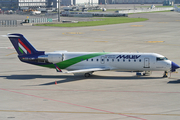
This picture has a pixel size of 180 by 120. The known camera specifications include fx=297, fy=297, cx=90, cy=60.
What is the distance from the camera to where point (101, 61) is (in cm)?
3881

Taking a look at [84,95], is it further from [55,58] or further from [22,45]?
[22,45]

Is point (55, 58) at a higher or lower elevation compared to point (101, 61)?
higher

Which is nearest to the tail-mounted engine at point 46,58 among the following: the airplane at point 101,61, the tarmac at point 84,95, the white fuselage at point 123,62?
the airplane at point 101,61

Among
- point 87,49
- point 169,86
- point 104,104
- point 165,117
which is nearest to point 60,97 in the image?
point 104,104

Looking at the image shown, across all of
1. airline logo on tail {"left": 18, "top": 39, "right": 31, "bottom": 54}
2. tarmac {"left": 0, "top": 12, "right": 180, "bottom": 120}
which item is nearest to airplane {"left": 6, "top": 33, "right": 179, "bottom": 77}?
airline logo on tail {"left": 18, "top": 39, "right": 31, "bottom": 54}

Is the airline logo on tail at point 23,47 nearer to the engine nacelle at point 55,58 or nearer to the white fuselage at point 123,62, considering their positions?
the engine nacelle at point 55,58

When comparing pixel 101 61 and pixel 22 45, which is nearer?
pixel 101 61

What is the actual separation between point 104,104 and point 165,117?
5.83 metres

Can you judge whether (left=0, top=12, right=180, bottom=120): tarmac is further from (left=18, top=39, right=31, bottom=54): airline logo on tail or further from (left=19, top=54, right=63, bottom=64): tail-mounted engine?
(left=18, top=39, right=31, bottom=54): airline logo on tail

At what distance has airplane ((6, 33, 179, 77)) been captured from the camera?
38.3m

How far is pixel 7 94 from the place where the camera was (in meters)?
30.8

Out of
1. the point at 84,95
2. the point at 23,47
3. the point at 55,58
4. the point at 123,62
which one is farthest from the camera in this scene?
the point at 23,47

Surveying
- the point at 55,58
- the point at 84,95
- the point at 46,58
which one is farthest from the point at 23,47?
the point at 84,95

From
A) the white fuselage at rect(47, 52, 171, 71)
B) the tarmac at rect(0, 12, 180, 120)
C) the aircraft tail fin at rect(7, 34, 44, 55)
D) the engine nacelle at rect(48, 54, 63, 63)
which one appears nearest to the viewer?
the tarmac at rect(0, 12, 180, 120)
